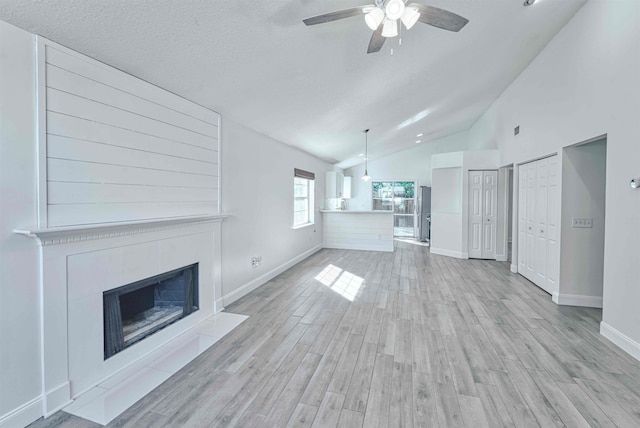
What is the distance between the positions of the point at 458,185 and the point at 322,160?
3464 millimetres

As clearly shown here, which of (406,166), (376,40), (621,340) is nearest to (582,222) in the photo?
(621,340)

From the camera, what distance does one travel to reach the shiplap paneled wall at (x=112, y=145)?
184 cm

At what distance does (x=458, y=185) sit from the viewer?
7.16 m

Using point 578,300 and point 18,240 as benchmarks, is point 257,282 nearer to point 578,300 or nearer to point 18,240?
point 18,240

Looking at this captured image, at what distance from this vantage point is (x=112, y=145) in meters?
2.19

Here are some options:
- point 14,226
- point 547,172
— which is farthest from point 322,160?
point 14,226

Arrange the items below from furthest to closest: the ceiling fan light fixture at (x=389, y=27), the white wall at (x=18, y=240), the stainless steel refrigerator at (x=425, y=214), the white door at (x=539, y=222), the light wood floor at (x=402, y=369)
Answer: the stainless steel refrigerator at (x=425, y=214), the white door at (x=539, y=222), the ceiling fan light fixture at (x=389, y=27), the light wood floor at (x=402, y=369), the white wall at (x=18, y=240)

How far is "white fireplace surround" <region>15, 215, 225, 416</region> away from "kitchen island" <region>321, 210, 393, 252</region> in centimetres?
540

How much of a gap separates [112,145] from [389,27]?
2162 millimetres

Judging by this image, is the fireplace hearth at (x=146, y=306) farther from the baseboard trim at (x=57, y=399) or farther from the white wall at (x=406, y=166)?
the white wall at (x=406, y=166)

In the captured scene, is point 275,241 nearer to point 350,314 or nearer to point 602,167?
point 350,314

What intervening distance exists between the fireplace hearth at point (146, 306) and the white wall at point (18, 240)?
46 centimetres

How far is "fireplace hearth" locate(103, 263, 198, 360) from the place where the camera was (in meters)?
2.23

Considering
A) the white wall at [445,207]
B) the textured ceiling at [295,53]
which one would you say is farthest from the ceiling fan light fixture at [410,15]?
the white wall at [445,207]
